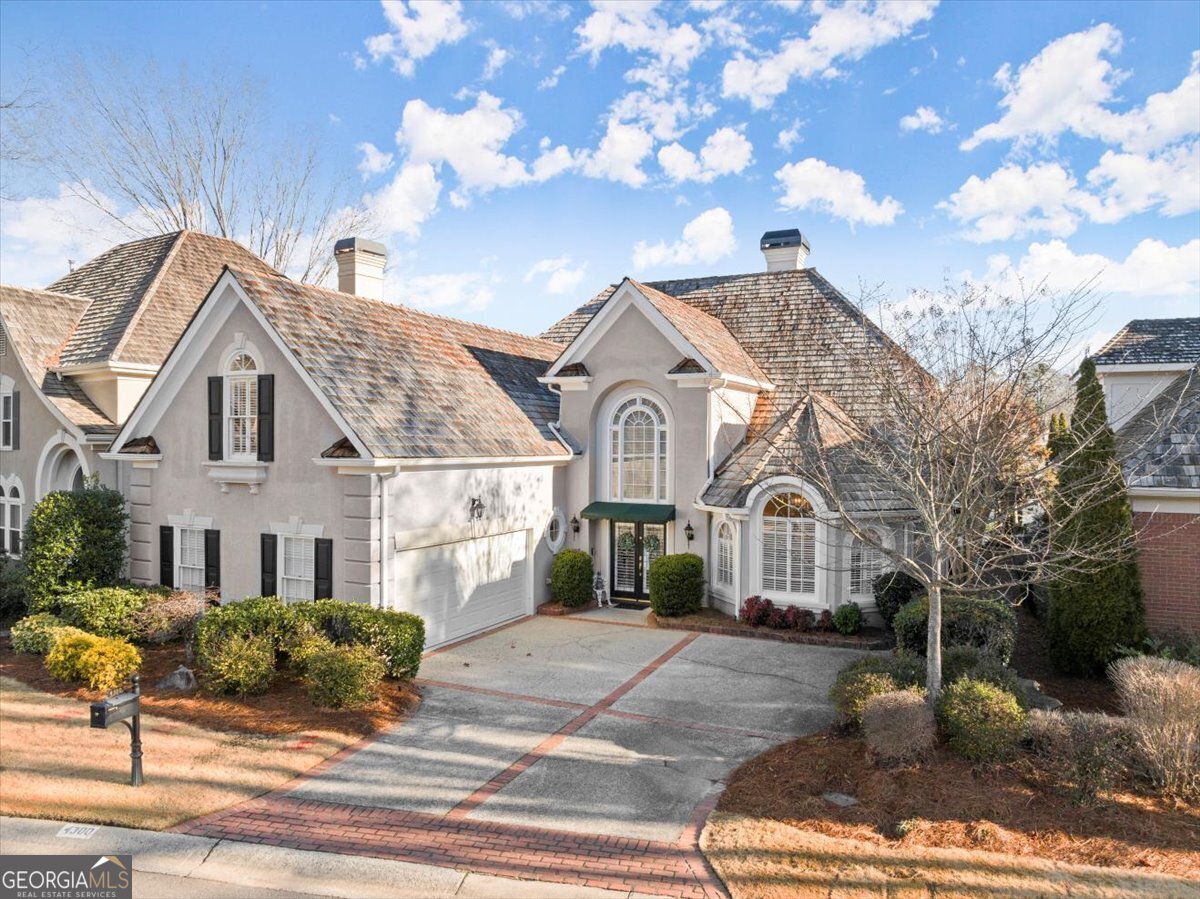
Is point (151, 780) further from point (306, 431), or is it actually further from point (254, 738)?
point (306, 431)

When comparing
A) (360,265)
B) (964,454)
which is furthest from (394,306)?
(964,454)

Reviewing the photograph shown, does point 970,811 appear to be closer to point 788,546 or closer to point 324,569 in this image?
point 788,546

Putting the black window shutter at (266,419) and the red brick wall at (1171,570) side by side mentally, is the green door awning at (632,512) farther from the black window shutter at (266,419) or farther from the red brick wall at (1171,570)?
the red brick wall at (1171,570)

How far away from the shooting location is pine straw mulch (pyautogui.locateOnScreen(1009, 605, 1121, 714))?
41.2ft

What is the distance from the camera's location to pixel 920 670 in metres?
11.4

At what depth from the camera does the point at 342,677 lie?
11641 mm

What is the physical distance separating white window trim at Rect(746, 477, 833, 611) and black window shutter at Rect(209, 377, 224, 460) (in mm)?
11424

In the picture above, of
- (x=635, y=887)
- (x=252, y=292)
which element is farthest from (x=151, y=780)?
(x=252, y=292)

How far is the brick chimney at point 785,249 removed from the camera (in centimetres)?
2477

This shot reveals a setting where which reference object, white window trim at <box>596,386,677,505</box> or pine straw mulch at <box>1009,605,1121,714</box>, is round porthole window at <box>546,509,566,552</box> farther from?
pine straw mulch at <box>1009,605,1121,714</box>

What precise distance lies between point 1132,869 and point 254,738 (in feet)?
33.7

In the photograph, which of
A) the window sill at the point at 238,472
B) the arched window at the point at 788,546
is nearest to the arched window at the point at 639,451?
the arched window at the point at 788,546

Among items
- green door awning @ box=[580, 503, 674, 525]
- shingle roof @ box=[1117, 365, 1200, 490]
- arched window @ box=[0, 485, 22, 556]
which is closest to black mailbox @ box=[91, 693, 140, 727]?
green door awning @ box=[580, 503, 674, 525]

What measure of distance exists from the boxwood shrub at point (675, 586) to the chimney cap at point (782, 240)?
11272 millimetres
